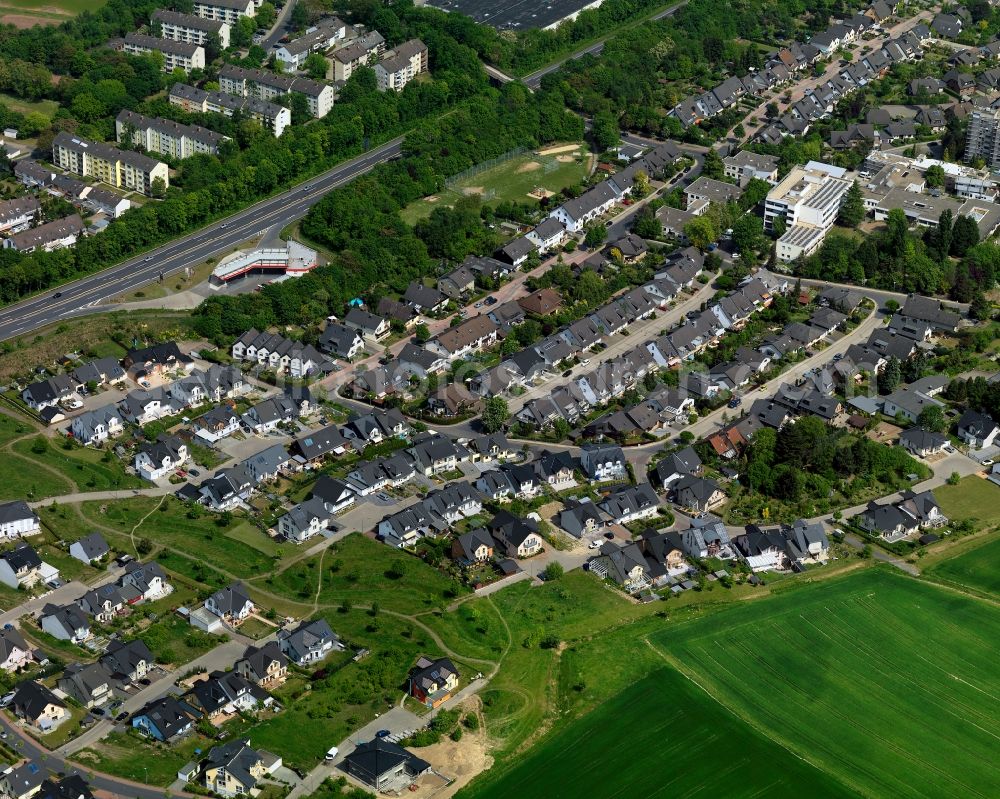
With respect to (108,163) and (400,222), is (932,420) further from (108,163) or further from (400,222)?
(108,163)

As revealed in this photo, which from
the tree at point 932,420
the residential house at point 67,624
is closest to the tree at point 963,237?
the tree at point 932,420

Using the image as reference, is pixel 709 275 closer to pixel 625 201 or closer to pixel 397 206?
pixel 625 201

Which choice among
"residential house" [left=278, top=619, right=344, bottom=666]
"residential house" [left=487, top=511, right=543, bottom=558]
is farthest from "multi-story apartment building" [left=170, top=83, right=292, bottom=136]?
"residential house" [left=278, top=619, right=344, bottom=666]

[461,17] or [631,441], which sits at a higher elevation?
[461,17]

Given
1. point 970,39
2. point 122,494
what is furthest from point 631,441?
point 970,39

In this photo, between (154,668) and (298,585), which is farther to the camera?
(298,585)

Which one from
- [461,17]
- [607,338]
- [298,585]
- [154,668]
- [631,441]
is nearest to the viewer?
[154,668]
